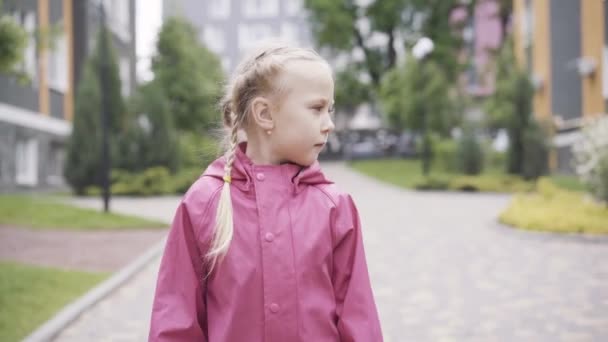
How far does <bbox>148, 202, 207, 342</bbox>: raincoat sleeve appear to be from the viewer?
83.7 inches

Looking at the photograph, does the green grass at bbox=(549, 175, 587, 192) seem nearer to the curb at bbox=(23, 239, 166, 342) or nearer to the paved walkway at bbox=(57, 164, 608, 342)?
the paved walkway at bbox=(57, 164, 608, 342)

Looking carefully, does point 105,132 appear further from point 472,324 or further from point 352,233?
point 352,233

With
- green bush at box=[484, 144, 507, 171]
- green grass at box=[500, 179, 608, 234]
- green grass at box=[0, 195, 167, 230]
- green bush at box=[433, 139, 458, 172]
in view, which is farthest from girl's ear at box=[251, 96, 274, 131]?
green bush at box=[433, 139, 458, 172]

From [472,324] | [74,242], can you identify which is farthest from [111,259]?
[472,324]

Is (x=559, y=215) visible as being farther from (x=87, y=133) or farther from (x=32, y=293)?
(x=87, y=133)

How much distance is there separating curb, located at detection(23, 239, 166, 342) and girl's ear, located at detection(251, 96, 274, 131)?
11.5 ft

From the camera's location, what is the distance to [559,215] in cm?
1101

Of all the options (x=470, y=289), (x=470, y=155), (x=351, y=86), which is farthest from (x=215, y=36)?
(x=470, y=289)

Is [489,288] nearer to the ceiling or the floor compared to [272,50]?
nearer to the floor

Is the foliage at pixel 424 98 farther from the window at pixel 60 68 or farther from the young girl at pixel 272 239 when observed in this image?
the young girl at pixel 272 239

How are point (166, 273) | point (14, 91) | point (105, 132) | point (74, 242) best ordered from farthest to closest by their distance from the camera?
point (14, 91) → point (105, 132) → point (74, 242) → point (166, 273)

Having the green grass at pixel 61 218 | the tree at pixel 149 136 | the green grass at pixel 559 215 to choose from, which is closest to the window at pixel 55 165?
the tree at pixel 149 136

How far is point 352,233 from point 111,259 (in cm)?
714

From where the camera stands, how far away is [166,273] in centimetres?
219
